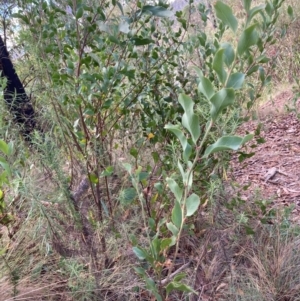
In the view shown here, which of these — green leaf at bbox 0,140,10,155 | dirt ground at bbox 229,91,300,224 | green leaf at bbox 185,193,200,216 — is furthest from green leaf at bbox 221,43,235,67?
dirt ground at bbox 229,91,300,224

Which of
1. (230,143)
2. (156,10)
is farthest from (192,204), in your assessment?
(156,10)

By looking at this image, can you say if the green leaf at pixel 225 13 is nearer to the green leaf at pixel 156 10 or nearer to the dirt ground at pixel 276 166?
the green leaf at pixel 156 10

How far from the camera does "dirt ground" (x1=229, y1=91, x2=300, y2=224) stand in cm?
255

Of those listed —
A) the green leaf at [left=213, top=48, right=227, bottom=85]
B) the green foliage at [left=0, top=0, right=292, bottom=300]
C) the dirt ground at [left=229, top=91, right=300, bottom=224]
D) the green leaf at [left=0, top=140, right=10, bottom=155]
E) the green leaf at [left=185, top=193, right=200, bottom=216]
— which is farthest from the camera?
the dirt ground at [left=229, top=91, right=300, bottom=224]

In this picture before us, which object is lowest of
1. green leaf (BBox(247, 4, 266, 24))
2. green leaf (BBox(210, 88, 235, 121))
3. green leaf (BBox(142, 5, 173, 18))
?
green leaf (BBox(210, 88, 235, 121))

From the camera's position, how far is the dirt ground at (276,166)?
2551mm

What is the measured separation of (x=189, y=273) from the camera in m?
1.68

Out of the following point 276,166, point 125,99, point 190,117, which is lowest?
point 276,166

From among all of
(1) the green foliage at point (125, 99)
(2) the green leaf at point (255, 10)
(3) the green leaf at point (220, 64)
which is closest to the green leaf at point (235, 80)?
(3) the green leaf at point (220, 64)

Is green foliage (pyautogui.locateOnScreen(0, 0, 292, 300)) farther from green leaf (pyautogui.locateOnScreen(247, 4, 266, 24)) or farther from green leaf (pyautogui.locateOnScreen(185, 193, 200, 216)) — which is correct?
green leaf (pyautogui.locateOnScreen(247, 4, 266, 24))

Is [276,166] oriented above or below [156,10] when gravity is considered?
below

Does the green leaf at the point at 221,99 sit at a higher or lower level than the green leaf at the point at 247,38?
lower

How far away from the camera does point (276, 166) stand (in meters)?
2.98

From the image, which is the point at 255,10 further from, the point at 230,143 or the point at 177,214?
the point at 177,214
